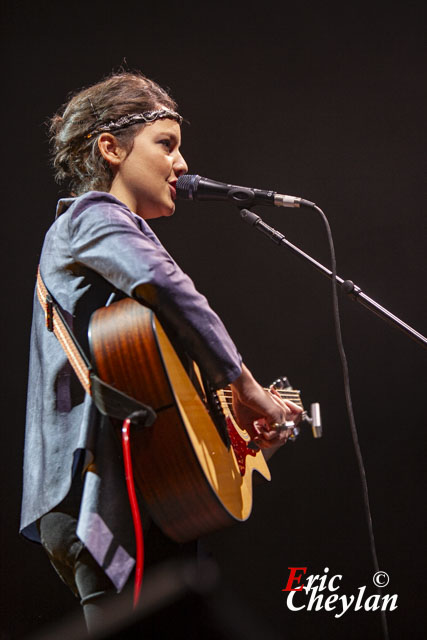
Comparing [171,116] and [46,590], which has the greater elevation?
[171,116]

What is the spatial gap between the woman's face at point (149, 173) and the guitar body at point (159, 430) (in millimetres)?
592

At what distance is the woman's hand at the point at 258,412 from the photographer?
5.31 ft

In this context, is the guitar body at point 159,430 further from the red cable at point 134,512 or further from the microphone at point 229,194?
the microphone at point 229,194

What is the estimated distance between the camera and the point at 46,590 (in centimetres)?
264

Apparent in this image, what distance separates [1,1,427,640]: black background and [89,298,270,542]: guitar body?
63.7 inches

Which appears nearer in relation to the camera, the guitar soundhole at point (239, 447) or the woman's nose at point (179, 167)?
the guitar soundhole at point (239, 447)

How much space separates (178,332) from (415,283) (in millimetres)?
2068

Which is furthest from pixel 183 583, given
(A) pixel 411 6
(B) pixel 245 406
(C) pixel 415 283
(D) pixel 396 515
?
(A) pixel 411 6

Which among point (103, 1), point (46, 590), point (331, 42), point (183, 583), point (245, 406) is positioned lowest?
point (46, 590)

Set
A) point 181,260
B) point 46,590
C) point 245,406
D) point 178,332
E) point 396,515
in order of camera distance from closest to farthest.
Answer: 1. point 178,332
2. point 245,406
3. point 46,590
4. point 396,515
5. point 181,260

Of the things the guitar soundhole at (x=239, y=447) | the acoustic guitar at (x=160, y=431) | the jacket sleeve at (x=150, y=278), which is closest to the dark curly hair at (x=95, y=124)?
the jacket sleeve at (x=150, y=278)

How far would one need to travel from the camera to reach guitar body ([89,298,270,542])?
1.28 meters

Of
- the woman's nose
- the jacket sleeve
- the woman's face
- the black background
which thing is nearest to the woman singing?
the jacket sleeve

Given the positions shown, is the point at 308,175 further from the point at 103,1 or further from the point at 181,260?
the point at 103,1
